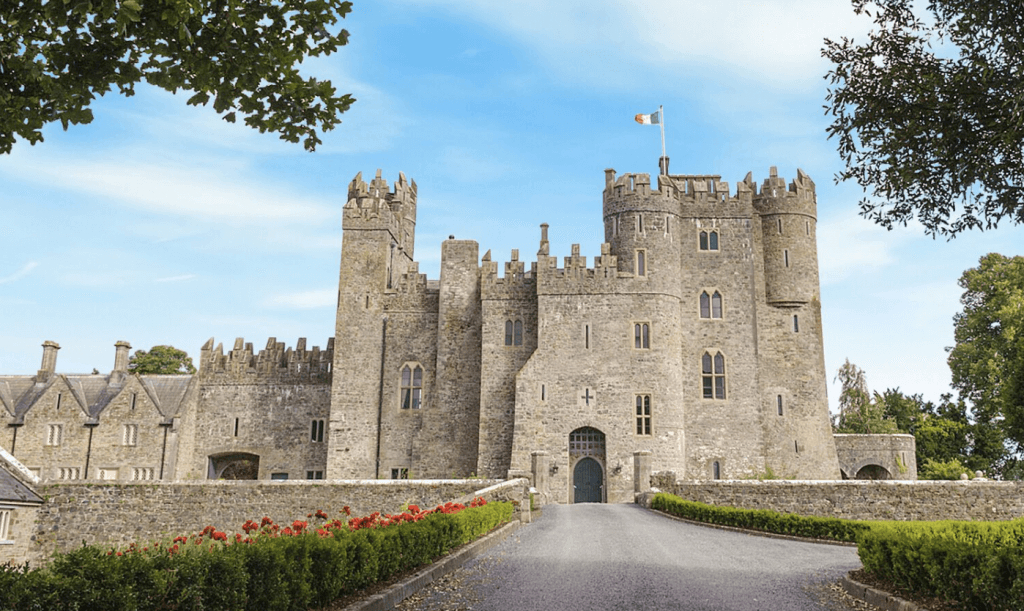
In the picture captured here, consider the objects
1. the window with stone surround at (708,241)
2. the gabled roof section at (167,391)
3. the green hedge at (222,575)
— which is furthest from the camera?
the gabled roof section at (167,391)

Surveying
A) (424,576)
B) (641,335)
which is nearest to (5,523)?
(424,576)

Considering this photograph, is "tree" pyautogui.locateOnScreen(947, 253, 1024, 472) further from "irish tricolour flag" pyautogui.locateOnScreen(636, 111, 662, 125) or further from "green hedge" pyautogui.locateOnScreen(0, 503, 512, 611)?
"green hedge" pyautogui.locateOnScreen(0, 503, 512, 611)

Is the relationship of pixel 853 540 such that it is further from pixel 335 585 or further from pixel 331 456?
pixel 331 456

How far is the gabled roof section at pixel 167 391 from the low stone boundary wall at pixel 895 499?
30.0 meters

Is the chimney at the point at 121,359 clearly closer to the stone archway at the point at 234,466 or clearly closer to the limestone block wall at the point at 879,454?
the stone archway at the point at 234,466

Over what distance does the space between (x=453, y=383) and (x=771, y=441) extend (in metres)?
15.4

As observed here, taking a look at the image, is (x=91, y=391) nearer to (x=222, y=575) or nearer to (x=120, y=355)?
(x=120, y=355)

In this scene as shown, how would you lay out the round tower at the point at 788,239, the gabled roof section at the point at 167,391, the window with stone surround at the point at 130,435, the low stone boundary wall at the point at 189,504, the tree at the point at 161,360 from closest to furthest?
1. the low stone boundary wall at the point at 189,504
2. the round tower at the point at 788,239
3. the window with stone surround at the point at 130,435
4. the gabled roof section at the point at 167,391
5. the tree at the point at 161,360

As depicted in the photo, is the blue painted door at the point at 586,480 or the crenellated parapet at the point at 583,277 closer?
the blue painted door at the point at 586,480

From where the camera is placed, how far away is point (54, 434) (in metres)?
43.2

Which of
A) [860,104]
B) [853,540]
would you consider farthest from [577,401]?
[860,104]

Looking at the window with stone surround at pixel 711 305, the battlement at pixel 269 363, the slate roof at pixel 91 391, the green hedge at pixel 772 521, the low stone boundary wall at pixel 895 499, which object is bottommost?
the green hedge at pixel 772 521

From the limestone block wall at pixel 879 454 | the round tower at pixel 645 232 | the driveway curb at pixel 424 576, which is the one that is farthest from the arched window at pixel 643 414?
the driveway curb at pixel 424 576

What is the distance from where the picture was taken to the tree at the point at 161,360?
5909cm
